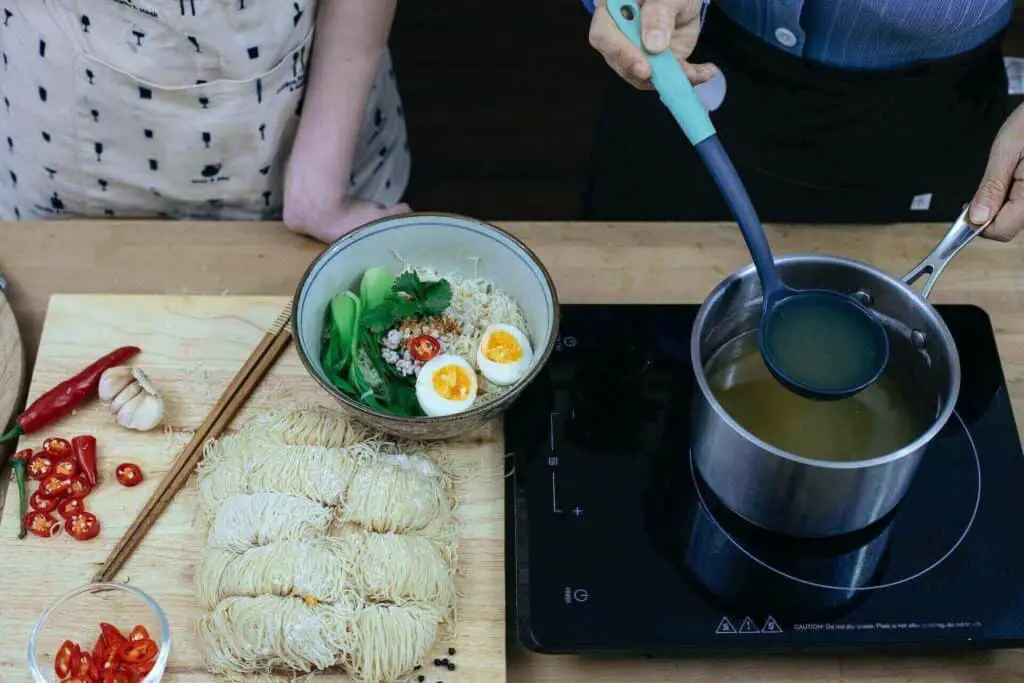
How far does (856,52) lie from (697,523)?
80 cm

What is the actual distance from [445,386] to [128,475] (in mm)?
428

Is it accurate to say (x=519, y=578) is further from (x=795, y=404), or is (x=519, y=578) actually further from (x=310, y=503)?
(x=795, y=404)

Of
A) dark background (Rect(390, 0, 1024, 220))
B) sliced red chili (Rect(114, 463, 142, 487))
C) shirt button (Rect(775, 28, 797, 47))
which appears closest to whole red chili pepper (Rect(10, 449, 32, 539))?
sliced red chili (Rect(114, 463, 142, 487))

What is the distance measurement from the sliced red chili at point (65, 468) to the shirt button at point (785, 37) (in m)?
1.20

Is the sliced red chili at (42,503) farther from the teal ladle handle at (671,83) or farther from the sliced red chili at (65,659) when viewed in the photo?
the teal ladle handle at (671,83)

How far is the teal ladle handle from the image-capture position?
3.98 ft

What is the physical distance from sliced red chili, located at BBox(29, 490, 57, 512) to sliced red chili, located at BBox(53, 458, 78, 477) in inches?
1.4

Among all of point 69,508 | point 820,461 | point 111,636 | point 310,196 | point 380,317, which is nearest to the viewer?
point 820,461

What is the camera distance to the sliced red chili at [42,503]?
134cm

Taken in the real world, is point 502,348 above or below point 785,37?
below

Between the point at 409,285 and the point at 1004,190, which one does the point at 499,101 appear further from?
the point at 1004,190

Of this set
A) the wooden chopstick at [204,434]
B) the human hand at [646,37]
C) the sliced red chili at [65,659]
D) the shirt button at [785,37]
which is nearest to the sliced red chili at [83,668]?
the sliced red chili at [65,659]

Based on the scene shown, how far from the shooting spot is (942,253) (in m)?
1.30

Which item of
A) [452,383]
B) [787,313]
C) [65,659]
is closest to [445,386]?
[452,383]
